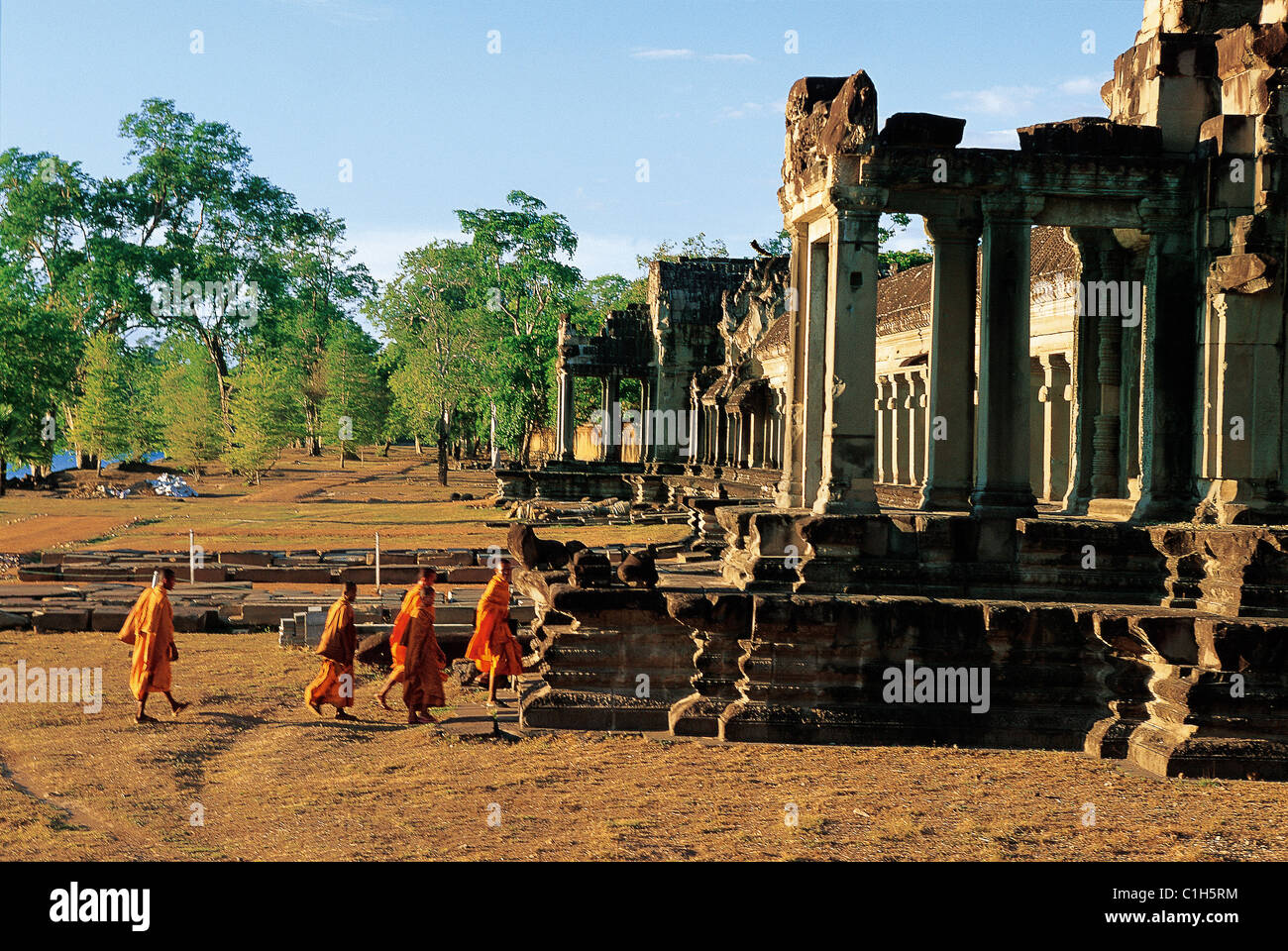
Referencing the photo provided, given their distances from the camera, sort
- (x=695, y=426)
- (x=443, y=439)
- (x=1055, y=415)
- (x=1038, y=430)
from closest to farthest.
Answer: (x=1055, y=415)
(x=1038, y=430)
(x=695, y=426)
(x=443, y=439)

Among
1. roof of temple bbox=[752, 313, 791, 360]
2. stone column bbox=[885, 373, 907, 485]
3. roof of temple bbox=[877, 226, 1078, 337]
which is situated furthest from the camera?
roof of temple bbox=[752, 313, 791, 360]

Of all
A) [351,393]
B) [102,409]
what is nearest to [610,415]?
[102,409]

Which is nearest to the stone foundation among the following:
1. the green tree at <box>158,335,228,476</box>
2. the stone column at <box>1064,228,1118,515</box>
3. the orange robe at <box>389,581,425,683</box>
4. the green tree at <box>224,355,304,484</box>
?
the orange robe at <box>389,581,425,683</box>

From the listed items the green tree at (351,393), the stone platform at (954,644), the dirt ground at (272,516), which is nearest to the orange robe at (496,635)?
the stone platform at (954,644)

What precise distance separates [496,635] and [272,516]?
2693 cm

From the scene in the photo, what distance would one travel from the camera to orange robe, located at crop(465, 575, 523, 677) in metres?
11.5

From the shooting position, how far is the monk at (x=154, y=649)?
35.5 feet

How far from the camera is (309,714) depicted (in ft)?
36.6

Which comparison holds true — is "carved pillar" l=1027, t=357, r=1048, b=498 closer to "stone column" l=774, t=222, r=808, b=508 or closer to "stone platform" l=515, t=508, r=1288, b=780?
"stone column" l=774, t=222, r=808, b=508

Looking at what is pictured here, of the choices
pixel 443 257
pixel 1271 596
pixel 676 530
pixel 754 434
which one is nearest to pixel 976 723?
pixel 1271 596

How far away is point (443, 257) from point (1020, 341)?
1760 inches

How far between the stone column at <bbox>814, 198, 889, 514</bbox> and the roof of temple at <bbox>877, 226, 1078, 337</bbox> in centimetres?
726

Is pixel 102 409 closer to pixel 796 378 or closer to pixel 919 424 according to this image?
pixel 919 424

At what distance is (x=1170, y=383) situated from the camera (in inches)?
421
